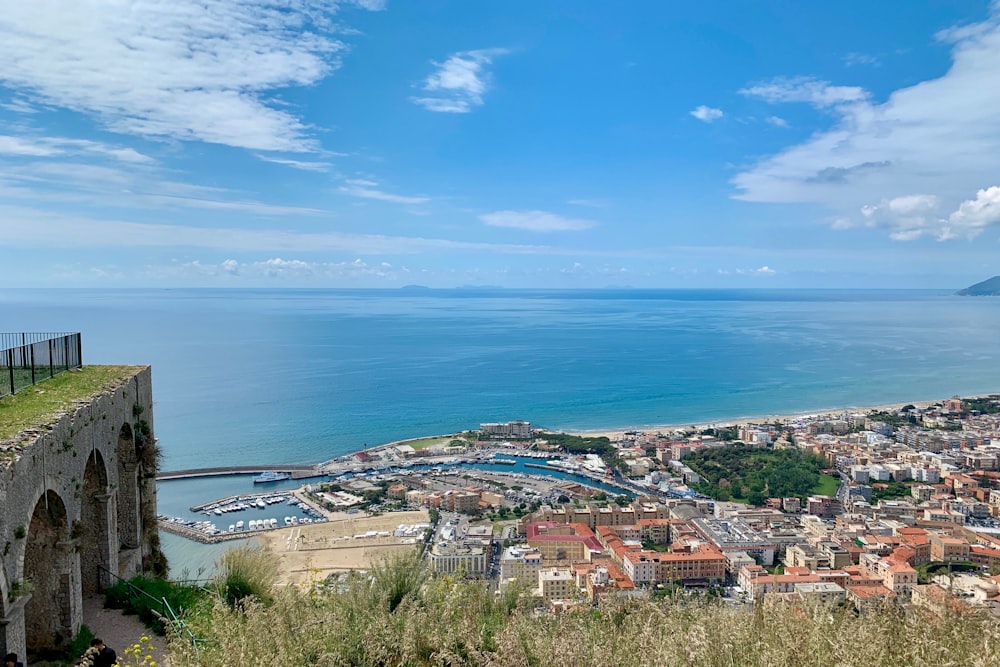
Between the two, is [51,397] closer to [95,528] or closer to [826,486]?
[95,528]

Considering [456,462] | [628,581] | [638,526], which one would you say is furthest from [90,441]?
[456,462]

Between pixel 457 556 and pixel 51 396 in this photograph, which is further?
pixel 457 556

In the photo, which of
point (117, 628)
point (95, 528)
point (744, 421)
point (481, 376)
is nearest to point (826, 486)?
point (744, 421)

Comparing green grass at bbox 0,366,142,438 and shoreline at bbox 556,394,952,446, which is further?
shoreline at bbox 556,394,952,446

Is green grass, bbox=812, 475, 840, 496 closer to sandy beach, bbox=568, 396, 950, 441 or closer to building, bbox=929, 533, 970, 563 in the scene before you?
building, bbox=929, 533, 970, 563

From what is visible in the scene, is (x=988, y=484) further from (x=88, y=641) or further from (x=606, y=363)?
(x=606, y=363)

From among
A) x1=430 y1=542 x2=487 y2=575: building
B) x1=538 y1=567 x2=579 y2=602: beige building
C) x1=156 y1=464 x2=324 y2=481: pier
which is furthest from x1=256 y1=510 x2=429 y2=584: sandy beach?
x1=156 y1=464 x2=324 y2=481: pier

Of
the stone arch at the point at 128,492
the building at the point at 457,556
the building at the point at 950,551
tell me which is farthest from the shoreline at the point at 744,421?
the stone arch at the point at 128,492
